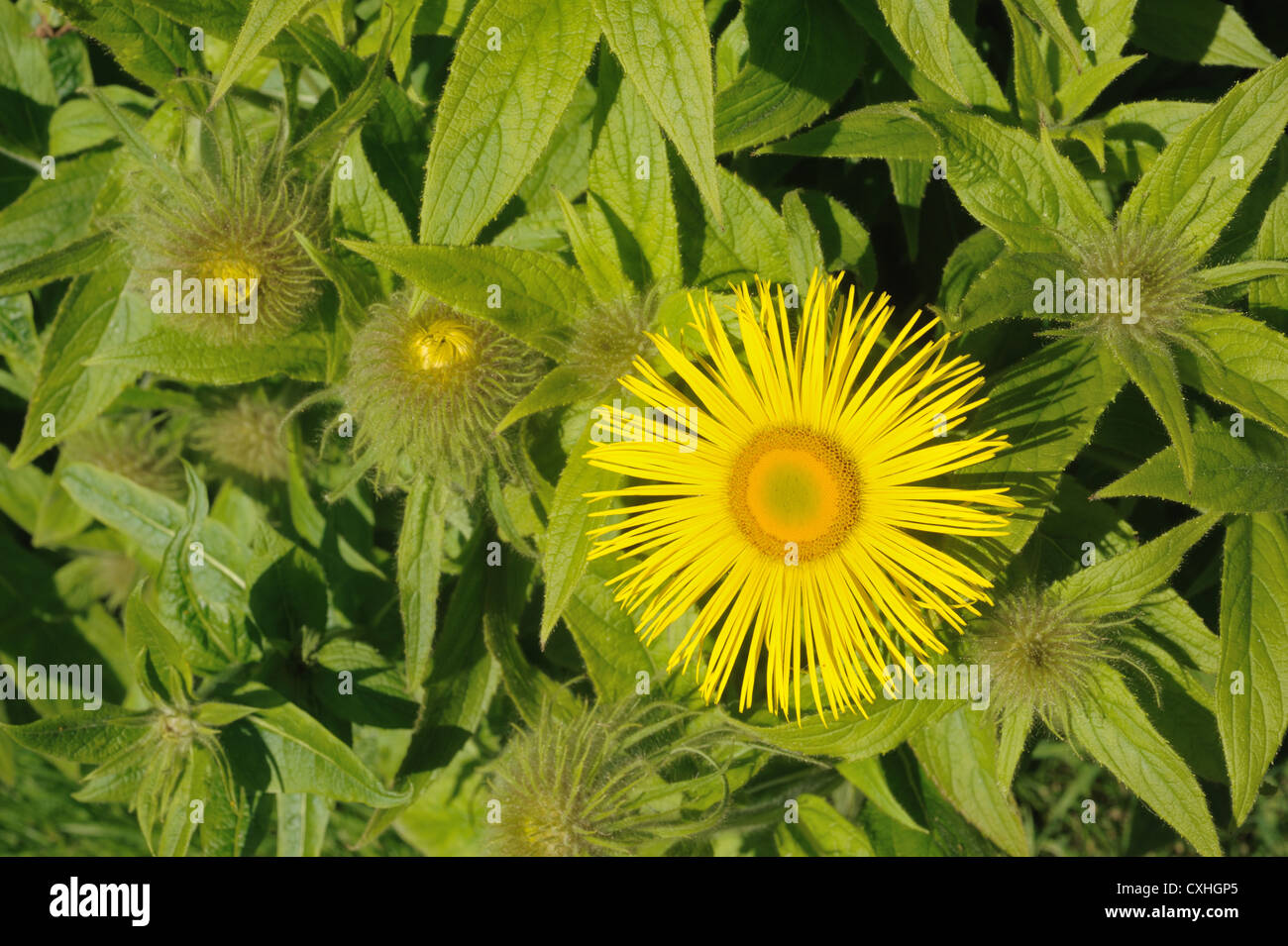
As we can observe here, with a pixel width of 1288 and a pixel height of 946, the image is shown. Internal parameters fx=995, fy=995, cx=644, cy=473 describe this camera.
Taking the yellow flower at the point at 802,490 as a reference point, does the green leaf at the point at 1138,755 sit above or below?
below

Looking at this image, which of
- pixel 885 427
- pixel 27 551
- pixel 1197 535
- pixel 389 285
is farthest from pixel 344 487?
pixel 27 551

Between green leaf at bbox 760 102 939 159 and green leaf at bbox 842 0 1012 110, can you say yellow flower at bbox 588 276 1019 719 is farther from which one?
green leaf at bbox 842 0 1012 110

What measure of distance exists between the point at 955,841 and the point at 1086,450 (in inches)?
41.9

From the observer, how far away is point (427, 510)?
235cm

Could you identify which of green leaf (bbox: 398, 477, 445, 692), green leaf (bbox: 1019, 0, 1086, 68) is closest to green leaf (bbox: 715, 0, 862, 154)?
green leaf (bbox: 1019, 0, 1086, 68)

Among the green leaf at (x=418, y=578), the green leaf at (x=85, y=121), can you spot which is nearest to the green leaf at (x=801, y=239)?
the green leaf at (x=418, y=578)

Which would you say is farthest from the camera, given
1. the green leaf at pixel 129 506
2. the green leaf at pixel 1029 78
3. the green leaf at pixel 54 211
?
the green leaf at pixel 129 506

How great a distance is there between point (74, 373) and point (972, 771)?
2.51 meters

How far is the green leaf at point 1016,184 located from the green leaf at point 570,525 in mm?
918

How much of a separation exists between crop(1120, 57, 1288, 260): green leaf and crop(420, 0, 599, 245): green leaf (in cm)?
113

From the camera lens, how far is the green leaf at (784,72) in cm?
222

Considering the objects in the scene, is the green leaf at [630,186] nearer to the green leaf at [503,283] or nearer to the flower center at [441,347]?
the green leaf at [503,283]

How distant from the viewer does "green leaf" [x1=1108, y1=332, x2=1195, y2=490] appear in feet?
5.49

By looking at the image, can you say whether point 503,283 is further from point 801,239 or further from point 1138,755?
point 1138,755
